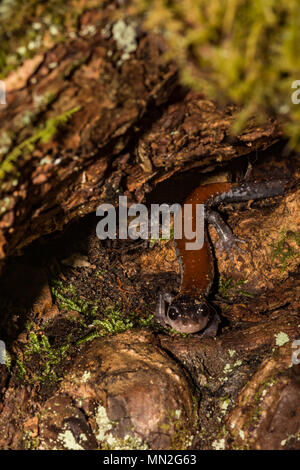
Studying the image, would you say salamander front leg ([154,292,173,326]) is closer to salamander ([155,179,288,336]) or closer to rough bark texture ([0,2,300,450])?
salamander ([155,179,288,336])

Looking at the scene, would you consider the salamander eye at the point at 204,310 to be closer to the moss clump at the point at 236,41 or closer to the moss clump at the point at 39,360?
the moss clump at the point at 39,360

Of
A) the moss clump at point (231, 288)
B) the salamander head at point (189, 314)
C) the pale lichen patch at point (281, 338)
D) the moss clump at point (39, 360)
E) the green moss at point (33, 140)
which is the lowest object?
the moss clump at point (39, 360)

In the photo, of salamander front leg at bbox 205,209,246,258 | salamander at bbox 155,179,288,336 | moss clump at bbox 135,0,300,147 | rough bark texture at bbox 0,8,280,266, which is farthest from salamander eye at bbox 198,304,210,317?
moss clump at bbox 135,0,300,147

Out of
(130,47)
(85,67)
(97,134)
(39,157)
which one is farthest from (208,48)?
(39,157)

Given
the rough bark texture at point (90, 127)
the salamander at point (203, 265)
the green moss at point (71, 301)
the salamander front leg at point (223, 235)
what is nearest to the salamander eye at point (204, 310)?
the salamander at point (203, 265)

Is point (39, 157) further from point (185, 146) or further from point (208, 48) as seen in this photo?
point (185, 146)

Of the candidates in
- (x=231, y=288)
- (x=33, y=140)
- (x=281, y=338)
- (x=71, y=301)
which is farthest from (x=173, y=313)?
(x=33, y=140)
